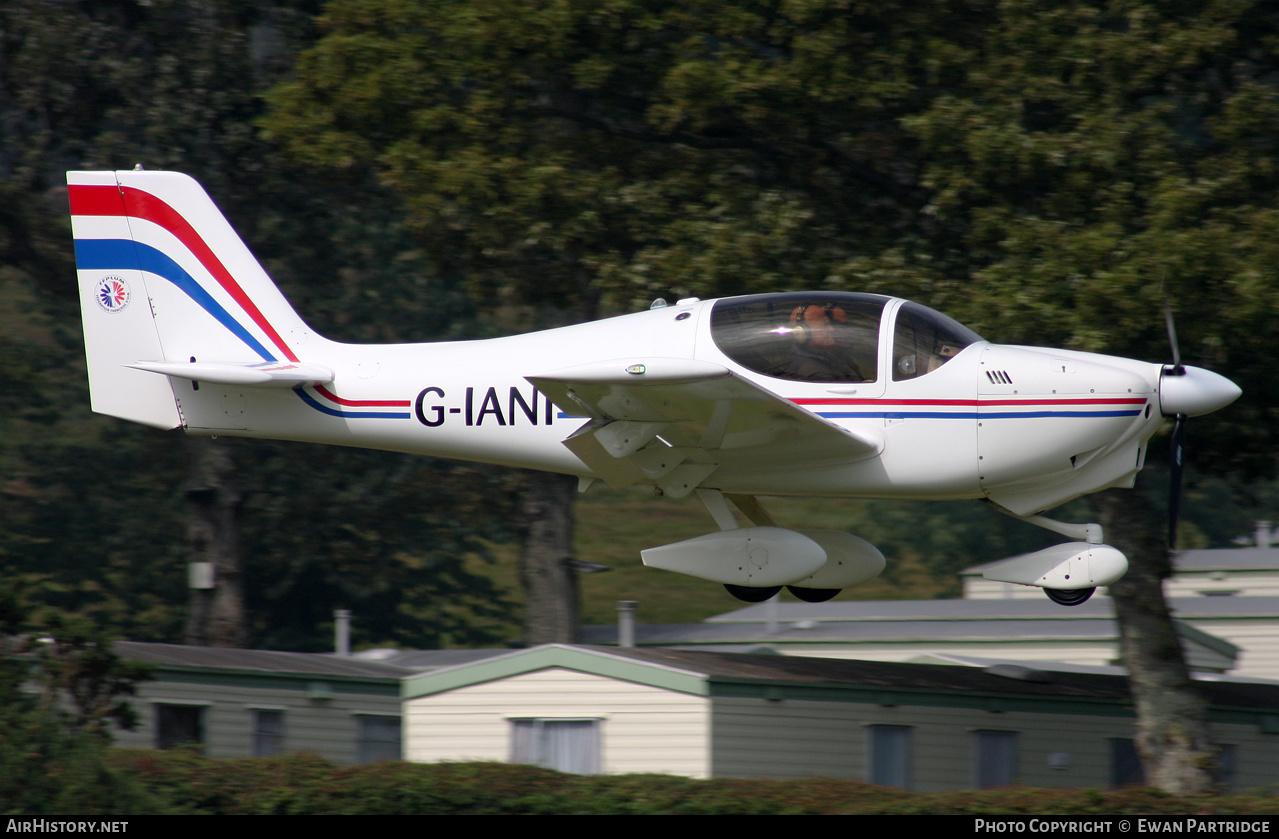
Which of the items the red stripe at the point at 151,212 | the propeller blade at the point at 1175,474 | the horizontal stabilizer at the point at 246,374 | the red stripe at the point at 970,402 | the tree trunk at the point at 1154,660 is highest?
the red stripe at the point at 151,212

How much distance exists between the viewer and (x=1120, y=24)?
14.7 m

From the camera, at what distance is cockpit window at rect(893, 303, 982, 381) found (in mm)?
8922

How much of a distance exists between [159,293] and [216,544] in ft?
43.1

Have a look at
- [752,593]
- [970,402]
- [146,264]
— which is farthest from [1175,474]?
[146,264]

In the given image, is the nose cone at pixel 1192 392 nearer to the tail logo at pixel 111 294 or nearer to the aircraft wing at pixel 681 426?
the aircraft wing at pixel 681 426

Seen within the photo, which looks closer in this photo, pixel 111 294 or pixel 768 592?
pixel 768 592

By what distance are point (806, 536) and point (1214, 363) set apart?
5277 mm

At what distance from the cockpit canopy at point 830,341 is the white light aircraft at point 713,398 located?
1cm

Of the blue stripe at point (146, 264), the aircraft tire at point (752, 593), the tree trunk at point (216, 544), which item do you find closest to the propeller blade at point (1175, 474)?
the aircraft tire at point (752, 593)

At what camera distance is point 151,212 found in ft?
34.0

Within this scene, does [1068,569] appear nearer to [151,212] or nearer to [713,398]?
[713,398]

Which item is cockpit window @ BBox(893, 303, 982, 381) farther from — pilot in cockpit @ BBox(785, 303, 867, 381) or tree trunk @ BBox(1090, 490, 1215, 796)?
tree trunk @ BBox(1090, 490, 1215, 796)

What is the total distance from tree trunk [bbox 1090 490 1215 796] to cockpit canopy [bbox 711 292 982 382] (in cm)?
609

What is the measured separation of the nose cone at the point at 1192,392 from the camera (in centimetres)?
873
